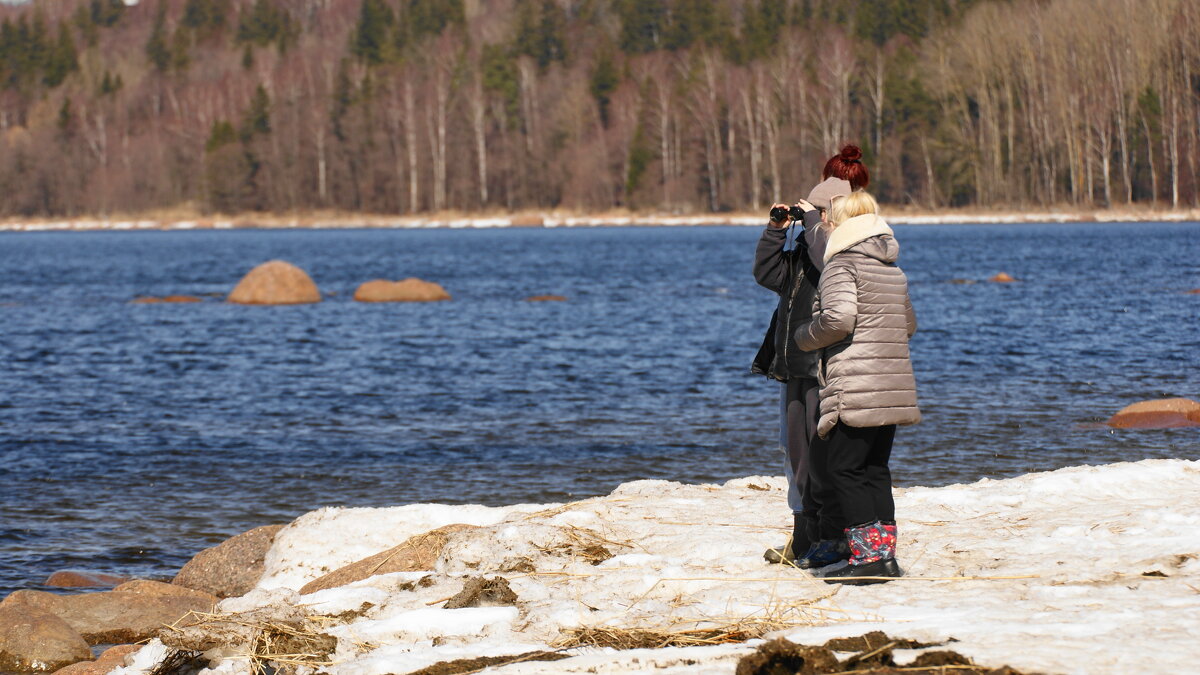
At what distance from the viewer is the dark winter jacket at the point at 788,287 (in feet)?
21.6

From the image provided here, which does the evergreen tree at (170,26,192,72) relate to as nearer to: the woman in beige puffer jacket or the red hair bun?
the red hair bun

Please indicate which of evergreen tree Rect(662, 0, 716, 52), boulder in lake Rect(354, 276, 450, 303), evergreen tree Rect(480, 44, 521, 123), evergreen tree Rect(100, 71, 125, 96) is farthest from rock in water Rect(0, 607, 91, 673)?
evergreen tree Rect(100, 71, 125, 96)

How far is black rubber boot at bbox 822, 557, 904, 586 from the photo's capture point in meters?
6.39

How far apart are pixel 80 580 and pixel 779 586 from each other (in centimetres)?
589

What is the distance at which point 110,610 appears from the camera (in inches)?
334

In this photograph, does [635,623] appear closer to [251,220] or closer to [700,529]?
[700,529]

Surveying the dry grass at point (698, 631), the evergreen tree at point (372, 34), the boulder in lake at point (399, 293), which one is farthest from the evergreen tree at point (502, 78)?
the dry grass at point (698, 631)

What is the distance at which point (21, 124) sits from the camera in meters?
151

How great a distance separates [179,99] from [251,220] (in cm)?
2899

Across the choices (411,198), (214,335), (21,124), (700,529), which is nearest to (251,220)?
(411,198)

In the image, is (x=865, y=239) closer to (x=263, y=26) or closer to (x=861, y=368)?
(x=861, y=368)

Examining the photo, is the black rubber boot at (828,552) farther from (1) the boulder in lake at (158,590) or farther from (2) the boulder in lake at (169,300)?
(2) the boulder in lake at (169,300)

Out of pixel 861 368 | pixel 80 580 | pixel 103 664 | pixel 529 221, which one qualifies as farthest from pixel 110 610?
pixel 529 221

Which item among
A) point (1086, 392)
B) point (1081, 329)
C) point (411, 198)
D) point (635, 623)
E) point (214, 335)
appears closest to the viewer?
point (635, 623)
